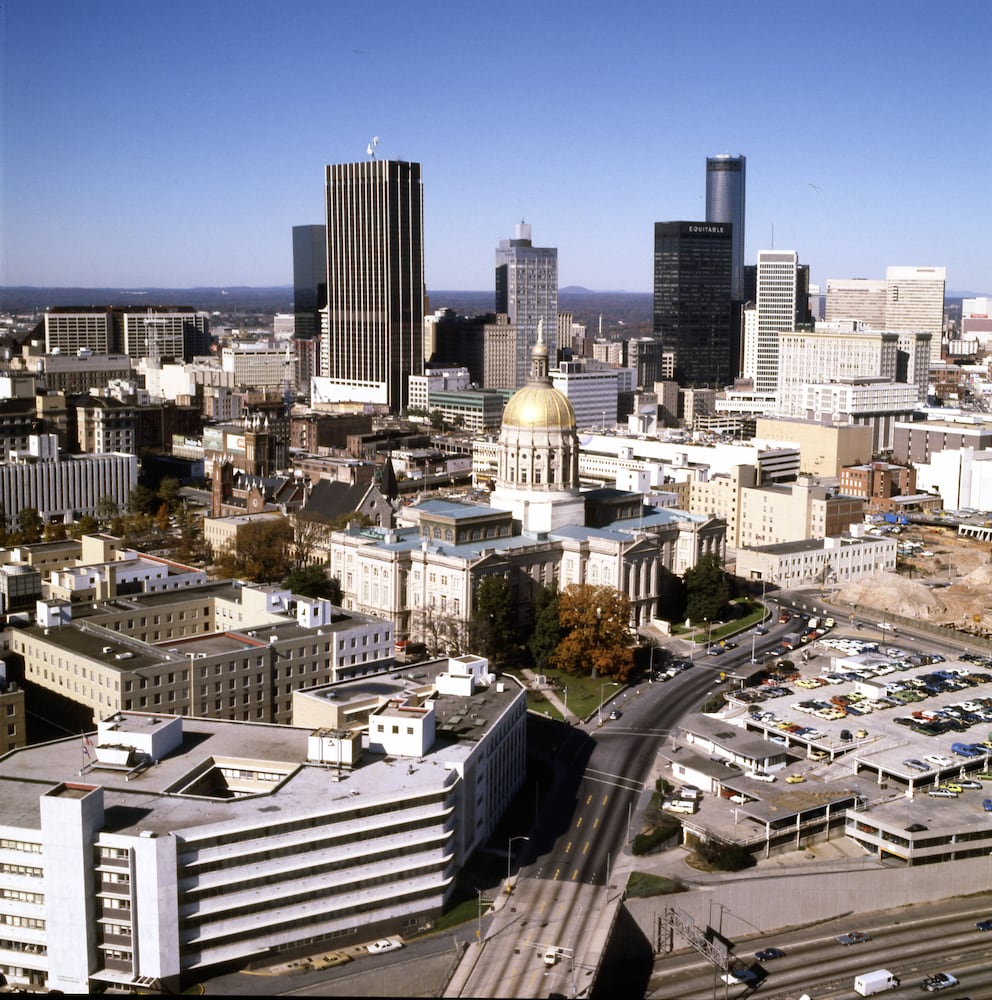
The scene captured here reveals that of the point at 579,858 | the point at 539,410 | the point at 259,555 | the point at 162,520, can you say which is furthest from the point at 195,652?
the point at 162,520

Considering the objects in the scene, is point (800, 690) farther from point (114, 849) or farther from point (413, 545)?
point (114, 849)

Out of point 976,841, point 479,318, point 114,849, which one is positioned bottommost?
point 976,841

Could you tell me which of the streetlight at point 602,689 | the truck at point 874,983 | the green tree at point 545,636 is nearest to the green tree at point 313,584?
the green tree at point 545,636

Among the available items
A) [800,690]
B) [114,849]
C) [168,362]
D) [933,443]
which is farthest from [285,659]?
[168,362]

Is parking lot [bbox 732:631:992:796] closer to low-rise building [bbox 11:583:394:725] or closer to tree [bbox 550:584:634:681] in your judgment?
tree [bbox 550:584:634:681]

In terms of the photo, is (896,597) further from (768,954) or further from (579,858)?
(768,954)
